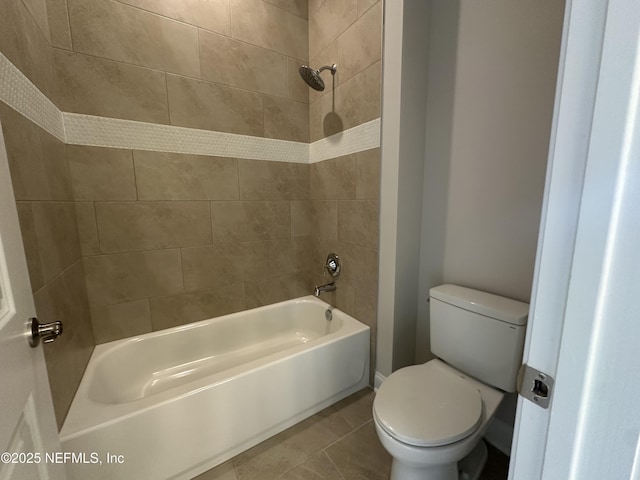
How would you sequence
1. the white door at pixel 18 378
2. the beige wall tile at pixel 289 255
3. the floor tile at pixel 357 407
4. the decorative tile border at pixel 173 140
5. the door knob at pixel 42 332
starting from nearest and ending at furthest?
the white door at pixel 18 378
the door knob at pixel 42 332
the decorative tile border at pixel 173 140
the floor tile at pixel 357 407
the beige wall tile at pixel 289 255

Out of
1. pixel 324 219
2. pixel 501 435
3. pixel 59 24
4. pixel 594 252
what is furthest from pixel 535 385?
pixel 59 24

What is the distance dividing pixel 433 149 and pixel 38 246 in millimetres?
1782

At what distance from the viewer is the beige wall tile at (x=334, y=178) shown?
1688 mm

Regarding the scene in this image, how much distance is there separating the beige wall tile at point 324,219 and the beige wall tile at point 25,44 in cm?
153

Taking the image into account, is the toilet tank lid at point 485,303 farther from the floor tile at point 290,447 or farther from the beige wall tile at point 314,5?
the beige wall tile at point 314,5

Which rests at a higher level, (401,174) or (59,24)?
(59,24)

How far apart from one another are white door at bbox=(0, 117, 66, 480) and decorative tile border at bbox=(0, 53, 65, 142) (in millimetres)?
474

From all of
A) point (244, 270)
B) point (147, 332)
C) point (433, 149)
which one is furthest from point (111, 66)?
point (433, 149)

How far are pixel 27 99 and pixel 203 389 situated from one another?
131cm

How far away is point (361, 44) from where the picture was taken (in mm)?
1516

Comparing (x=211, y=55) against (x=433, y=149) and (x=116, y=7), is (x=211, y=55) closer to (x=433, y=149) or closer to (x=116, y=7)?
(x=116, y=7)

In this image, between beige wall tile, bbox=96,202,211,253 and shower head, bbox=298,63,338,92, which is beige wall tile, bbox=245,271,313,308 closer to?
beige wall tile, bbox=96,202,211,253

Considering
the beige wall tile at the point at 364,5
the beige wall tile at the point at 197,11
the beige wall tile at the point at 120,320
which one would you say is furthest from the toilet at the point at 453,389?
the beige wall tile at the point at 197,11

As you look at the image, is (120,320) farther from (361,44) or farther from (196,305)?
(361,44)
